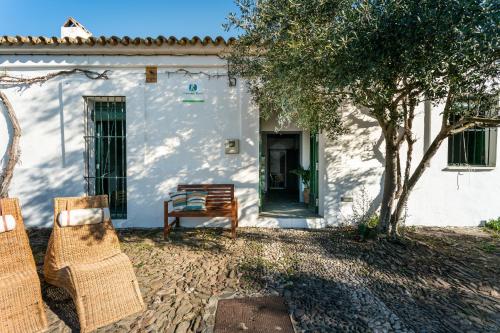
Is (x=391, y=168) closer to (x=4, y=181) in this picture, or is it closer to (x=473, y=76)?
(x=473, y=76)

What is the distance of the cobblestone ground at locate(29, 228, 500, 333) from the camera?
8.16ft

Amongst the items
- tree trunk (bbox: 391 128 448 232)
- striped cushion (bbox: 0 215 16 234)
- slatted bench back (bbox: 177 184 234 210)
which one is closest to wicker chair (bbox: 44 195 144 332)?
striped cushion (bbox: 0 215 16 234)

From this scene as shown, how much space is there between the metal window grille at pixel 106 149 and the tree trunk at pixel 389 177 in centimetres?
528

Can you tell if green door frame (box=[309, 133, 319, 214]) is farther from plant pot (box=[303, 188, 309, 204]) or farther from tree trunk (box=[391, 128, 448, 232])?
tree trunk (box=[391, 128, 448, 232])

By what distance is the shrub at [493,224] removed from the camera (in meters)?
5.34

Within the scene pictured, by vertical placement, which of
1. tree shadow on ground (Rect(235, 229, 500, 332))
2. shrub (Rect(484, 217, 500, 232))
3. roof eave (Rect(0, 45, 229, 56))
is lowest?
tree shadow on ground (Rect(235, 229, 500, 332))

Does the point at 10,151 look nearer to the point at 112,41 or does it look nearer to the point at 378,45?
the point at 112,41

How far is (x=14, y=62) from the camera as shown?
5.40 meters

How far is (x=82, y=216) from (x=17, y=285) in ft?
2.95

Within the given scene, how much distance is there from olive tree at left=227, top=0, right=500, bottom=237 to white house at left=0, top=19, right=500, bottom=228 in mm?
1174

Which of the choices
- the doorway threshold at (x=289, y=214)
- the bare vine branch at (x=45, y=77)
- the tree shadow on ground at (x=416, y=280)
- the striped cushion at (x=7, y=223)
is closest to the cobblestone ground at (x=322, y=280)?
the tree shadow on ground at (x=416, y=280)

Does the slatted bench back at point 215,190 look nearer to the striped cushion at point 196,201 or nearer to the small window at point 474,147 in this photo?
the striped cushion at point 196,201

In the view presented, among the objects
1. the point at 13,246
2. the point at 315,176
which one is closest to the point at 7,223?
the point at 13,246

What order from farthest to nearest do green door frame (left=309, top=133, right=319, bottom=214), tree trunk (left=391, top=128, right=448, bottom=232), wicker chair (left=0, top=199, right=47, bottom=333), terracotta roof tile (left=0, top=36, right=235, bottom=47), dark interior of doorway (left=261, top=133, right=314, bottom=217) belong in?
dark interior of doorway (left=261, top=133, right=314, bottom=217) → green door frame (left=309, top=133, right=319, bottom=214) → terracotta roof tile (left=0, top=36, right=235, bottom=47) → tree trunk (left=391, top=128, right=448, bottom=232) → wicker chair (left=0, top=199, right=47, bottom=333)
